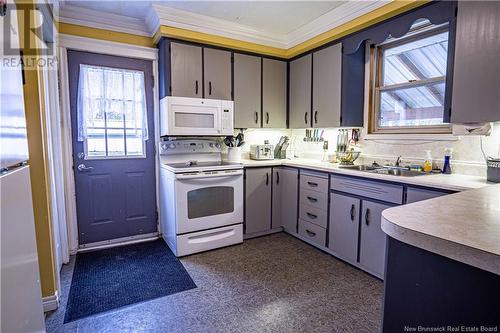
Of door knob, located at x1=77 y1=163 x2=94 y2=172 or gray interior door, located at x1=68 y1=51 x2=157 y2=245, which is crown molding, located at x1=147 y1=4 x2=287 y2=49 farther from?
door knob, located at x1=77 y1=163 x2=94 y2=172

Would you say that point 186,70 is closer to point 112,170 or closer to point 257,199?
point 112,170

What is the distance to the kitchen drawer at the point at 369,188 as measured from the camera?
2143 millimetres

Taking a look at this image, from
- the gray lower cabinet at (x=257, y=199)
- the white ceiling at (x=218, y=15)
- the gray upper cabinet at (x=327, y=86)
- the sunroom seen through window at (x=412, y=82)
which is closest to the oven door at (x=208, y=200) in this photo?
the gray lower cabinet at (x=257, y=199)

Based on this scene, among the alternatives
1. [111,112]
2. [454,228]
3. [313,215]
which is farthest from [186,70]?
[454,228]

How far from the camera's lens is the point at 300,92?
3.56m

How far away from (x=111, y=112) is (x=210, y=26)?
4.71 ft

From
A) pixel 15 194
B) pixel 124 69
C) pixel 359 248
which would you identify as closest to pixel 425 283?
pixel 15 194

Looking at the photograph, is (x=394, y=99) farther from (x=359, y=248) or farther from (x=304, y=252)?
(x=304, y=252)

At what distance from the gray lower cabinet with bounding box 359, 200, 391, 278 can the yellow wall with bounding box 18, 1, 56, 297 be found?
7.99 feet

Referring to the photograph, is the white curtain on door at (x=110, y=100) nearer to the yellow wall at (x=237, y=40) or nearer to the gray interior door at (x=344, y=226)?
the yellow wall at (x=237, y=40)

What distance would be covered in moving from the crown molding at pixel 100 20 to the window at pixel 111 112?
0.43 metres

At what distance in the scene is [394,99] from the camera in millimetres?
2877

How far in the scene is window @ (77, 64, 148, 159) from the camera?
290 cm

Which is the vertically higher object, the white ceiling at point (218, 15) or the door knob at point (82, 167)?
the white ceiling at point (218, 15)
